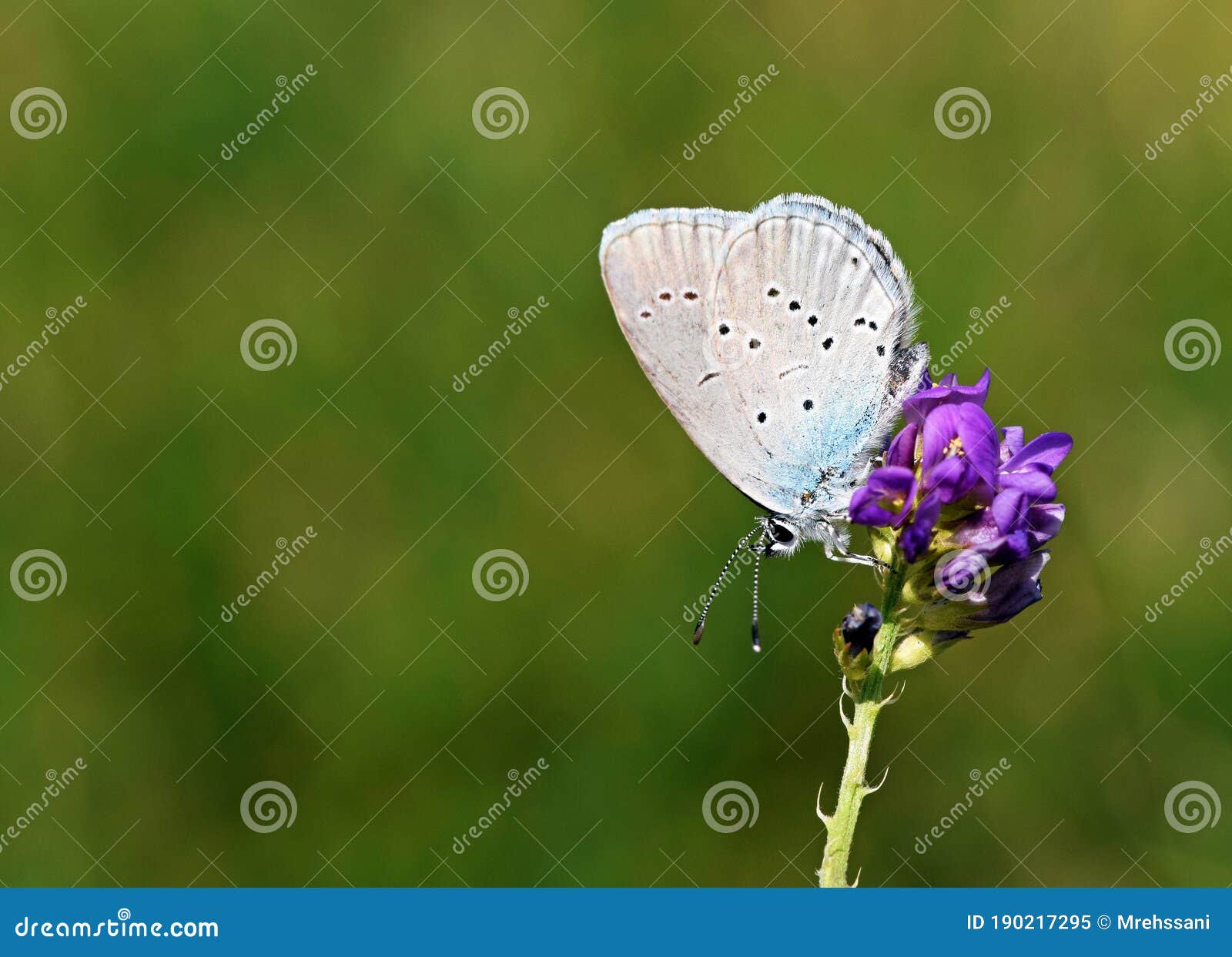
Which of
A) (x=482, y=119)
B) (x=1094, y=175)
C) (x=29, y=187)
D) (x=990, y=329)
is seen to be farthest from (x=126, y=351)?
(x=1094, y=175)

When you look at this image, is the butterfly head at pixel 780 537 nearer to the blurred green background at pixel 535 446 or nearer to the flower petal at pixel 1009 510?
the flower petal at pixel 1009 510

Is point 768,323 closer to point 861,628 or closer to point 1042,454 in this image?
point 1042,454

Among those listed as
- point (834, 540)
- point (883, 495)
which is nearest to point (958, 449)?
point (883, 495)

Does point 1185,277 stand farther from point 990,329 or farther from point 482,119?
point 482,119

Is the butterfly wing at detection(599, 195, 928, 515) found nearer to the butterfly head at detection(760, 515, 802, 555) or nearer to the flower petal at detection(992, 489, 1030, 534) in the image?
the butterfly head at detection(760, 515, 802, 555)

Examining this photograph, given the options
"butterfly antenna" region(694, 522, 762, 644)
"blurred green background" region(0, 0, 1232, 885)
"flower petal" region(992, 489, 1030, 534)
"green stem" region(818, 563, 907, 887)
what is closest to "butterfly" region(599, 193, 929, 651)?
"butterfly antenna" region(694, 522, 762, 644)

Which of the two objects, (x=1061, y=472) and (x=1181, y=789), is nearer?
(x=1181, y=789)
